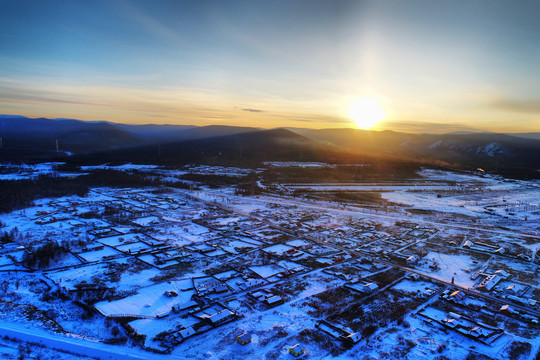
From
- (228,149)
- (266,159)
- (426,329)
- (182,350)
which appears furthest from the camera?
(228,149)

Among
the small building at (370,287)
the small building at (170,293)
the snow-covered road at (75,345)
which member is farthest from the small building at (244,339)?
the small building at (370,287)

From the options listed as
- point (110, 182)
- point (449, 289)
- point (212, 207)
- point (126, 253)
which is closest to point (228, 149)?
point (110, 182)

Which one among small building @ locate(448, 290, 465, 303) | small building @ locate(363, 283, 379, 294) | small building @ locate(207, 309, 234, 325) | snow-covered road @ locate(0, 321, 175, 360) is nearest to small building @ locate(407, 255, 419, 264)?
small building @ locate(448, 290, 465, 303)

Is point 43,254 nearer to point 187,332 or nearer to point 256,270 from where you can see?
point 187,332

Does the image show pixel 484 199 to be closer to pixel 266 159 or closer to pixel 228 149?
pixel 266 159

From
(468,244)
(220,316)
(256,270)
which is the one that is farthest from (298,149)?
(220,316)

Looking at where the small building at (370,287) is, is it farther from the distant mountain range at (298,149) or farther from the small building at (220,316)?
the distant mountain range at (298,149)

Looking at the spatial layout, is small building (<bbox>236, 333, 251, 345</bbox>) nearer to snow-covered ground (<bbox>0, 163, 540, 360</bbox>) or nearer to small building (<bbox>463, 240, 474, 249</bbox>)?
snow-covered ground (<bbox>0, 163, 540, 360</bbox>)
